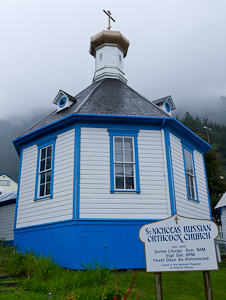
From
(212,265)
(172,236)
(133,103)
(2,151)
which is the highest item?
(2,151)

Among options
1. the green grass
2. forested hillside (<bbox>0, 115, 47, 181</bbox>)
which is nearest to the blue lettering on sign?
the green grass

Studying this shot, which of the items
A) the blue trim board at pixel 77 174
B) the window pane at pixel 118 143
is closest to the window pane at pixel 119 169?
the window pane at pixel 118 143

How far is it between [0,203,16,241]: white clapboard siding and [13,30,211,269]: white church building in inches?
178

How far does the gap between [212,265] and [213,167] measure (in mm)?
19153

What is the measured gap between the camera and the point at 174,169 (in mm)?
10766

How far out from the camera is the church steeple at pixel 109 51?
51.2 ft

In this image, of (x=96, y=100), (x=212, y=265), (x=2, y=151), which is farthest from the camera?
(x=2, y=151)

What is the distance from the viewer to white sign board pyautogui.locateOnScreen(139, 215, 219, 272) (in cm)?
524

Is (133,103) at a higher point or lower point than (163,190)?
higher

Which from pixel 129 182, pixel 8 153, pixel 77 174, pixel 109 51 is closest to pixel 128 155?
pixel 129 182

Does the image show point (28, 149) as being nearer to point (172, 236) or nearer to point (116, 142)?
point (116, 142)

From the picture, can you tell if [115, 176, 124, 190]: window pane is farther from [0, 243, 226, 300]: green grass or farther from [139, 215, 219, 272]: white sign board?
[139, 215, 219, 272]: white sign board

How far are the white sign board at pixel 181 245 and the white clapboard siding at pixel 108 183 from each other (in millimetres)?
4137

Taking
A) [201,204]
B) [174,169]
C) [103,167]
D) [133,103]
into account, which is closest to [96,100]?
[133,103]
